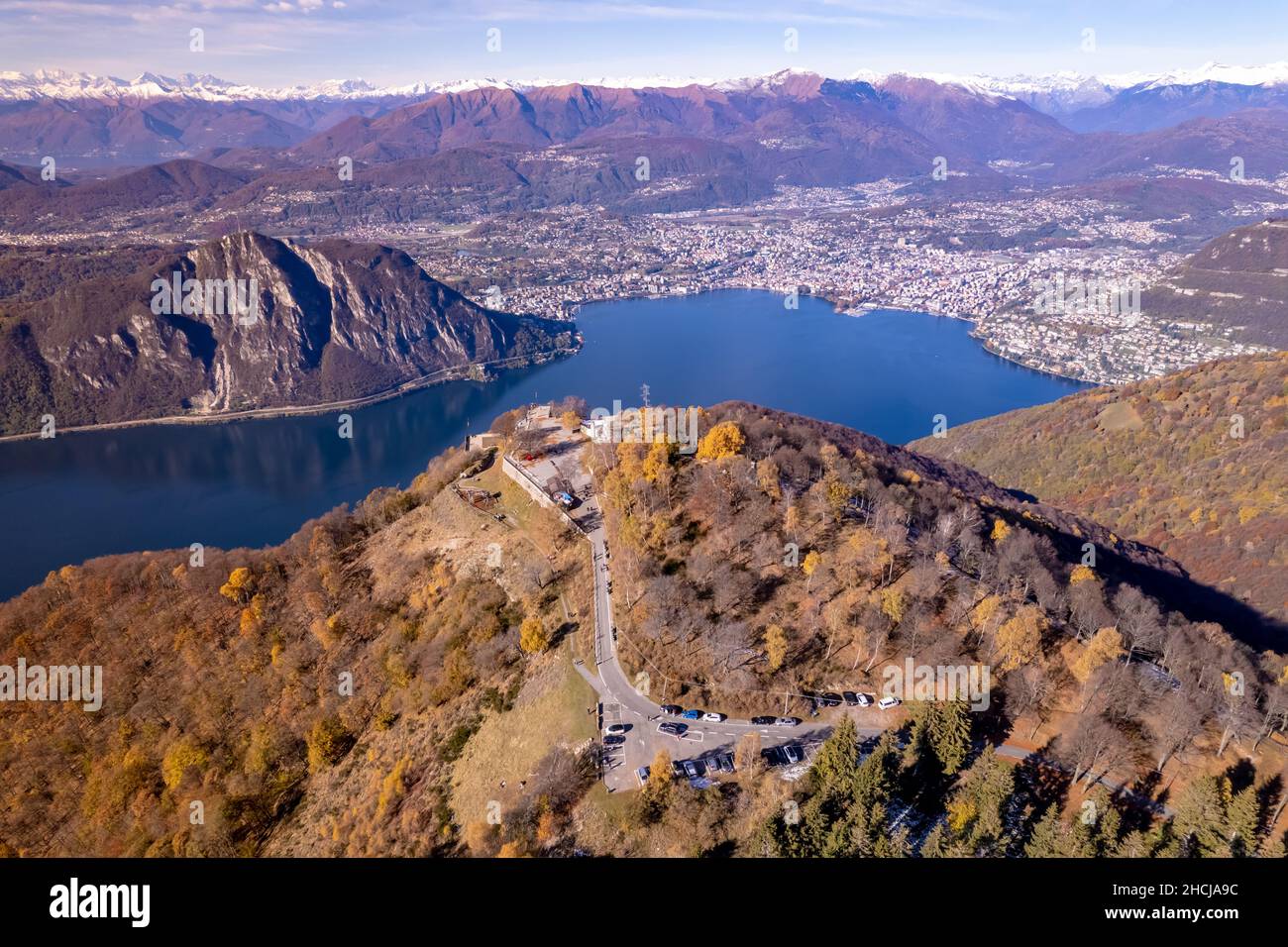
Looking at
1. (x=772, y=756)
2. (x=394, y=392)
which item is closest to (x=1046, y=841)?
(x=772, y=756)

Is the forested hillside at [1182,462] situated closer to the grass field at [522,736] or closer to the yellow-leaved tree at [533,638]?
the grass field at [522,736]

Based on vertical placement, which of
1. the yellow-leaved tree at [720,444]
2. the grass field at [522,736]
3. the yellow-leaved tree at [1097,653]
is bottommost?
the grass field at [522,736]

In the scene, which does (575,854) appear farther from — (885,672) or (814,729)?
(885,672)

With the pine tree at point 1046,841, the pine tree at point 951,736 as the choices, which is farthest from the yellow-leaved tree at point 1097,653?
the pine tree at point 1046,841

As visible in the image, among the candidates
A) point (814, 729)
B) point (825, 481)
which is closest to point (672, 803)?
point (814, 729)

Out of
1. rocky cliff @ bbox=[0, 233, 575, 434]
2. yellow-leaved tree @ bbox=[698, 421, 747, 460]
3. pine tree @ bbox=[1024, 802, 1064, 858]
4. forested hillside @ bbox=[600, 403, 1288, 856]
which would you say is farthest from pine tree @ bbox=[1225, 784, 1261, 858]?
rocky cliff @ bbox=[0, 233, 575, 434]

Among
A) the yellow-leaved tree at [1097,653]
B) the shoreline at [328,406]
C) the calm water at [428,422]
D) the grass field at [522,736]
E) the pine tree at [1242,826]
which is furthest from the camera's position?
the shoreline at [328,406]

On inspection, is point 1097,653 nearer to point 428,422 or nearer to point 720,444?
point 720,444
